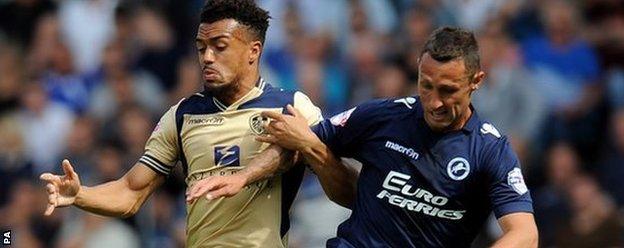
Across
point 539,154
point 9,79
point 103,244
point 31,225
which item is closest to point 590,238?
point 539,154

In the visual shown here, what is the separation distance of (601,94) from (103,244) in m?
4.74

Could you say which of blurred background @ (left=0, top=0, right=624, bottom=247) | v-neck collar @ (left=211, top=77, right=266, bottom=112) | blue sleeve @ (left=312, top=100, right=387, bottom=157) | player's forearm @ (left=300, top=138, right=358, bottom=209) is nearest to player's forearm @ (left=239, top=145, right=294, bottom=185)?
player's forearm @ (left=300, top=138, right=358, bottom=209)

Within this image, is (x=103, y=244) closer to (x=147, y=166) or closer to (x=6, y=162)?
(x=6, y=162)

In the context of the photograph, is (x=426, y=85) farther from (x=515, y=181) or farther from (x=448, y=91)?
(x=515, y=181)

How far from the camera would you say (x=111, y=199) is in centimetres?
846

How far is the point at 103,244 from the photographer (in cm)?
1427

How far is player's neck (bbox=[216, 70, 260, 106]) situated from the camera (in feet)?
27.3

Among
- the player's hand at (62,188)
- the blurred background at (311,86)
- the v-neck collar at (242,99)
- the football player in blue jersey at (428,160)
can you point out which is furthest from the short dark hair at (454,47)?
the blurred background at (311,86)

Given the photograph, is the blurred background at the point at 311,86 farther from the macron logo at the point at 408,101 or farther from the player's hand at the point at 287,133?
the player's hand at the point at 287,133

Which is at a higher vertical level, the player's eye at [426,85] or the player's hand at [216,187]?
the player's eye at [426,85]

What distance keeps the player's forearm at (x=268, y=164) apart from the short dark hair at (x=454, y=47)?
951 millimetres

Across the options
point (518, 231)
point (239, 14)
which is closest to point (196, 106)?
point (239, 14)

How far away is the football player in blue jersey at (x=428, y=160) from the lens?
25.4ft

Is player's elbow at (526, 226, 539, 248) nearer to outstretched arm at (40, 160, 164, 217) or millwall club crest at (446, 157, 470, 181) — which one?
millwall club crest at (446, 157, 470, 181)
